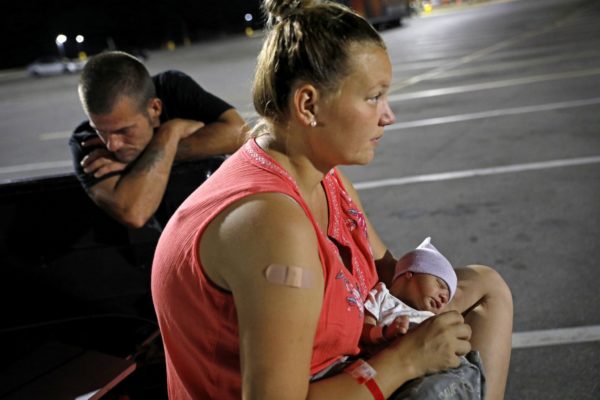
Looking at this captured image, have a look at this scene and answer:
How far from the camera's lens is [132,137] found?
2.92m

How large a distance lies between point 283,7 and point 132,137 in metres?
1.30

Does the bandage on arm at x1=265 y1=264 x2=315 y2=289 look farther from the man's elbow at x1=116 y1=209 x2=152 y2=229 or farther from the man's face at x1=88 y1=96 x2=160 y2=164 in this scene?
the man's face at x1=88 y1=96 x2=160 y2=164

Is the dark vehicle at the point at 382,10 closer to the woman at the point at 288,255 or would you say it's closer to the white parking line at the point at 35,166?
the white parking line at the point at 35,166

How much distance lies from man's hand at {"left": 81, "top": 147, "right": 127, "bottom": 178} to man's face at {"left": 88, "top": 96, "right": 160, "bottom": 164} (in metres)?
0.03

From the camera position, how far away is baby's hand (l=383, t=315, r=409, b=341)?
1875mm

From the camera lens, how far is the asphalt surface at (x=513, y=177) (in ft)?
11.1

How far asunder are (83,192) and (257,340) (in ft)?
5.53

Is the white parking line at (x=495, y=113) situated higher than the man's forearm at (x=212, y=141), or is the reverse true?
the man's forearm at (x=212, y=141)

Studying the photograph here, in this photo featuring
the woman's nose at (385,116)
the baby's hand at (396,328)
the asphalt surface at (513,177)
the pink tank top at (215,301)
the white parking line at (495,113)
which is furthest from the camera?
the white parking line at (495,113)

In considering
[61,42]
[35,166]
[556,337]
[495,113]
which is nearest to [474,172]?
[495,113]

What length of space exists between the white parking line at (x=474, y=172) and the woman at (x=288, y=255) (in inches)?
173

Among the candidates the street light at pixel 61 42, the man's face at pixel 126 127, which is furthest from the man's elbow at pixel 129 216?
the street light at pixel 61 42

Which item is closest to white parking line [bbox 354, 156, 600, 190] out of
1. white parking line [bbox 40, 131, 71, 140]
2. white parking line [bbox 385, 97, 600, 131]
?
white parking line [bbox 385, 97, 600, 131]

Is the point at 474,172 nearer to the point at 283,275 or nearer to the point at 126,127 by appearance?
the point at 126,127
